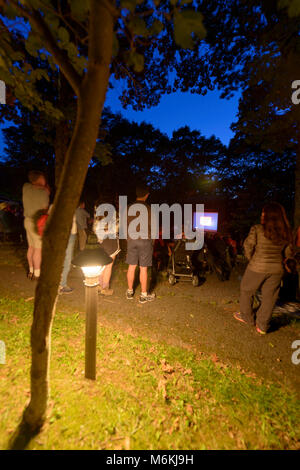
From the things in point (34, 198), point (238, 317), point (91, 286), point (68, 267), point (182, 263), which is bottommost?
point (238, 317)

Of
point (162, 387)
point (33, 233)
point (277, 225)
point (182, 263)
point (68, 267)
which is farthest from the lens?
point (182, 263)

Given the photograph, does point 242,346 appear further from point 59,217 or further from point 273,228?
point 59,217

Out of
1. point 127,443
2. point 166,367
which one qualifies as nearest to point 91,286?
point 127,443

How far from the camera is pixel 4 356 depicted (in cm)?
279

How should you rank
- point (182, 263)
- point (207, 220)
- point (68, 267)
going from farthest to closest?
1. point (207, 220)
2. point (182, 263)
3. point (68, 267)

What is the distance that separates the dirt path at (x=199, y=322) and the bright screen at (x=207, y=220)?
141 inches

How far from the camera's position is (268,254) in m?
3.56

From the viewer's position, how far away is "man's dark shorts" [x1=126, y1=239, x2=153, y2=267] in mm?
4574

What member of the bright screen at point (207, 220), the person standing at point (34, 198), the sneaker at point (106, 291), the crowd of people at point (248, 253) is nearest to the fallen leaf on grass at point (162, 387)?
the crowd of people at point (248, 253)

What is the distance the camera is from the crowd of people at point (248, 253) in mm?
3555

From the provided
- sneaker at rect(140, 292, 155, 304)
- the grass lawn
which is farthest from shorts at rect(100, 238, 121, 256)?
the grass lawn

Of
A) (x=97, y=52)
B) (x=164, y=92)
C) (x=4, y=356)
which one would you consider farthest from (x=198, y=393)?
(x=164, y=92)

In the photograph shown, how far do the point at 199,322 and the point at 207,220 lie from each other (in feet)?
20.0

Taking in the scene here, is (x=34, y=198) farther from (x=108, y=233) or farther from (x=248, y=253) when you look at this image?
(x=248, y=253)
